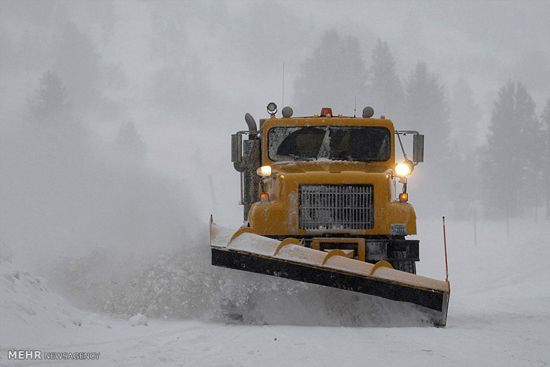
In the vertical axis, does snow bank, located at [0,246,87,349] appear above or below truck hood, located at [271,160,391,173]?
below

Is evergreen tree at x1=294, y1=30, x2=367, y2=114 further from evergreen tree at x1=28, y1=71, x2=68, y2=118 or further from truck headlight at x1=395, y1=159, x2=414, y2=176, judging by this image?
truck headlight at x1=395, y1=159, x2=414, y2=176

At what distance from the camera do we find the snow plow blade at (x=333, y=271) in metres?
6.60

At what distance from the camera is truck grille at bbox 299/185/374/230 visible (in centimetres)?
816

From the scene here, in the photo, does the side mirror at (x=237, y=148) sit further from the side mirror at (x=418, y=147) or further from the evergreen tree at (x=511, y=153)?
the evergreen tree at (x=511, y=153)

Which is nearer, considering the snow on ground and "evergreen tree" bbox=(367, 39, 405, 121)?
the snow on ground

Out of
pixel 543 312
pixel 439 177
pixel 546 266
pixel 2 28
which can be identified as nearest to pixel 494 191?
pixel 439 177

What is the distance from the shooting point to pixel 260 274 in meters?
7.48

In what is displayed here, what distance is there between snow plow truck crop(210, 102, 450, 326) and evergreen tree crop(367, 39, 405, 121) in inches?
1461

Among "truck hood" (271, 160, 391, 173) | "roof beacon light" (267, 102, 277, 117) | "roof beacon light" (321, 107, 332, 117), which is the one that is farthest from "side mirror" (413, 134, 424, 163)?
"roof beacon light" (267, 102, 277, 117)

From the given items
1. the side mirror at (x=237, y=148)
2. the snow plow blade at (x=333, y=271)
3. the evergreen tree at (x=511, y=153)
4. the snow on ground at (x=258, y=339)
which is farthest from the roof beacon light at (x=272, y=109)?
the evergreen tree at (x=511, y=153)

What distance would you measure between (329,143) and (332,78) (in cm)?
3954

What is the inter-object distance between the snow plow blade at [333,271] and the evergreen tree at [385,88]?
40.2m

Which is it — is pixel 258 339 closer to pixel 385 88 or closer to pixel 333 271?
pixel 333 271

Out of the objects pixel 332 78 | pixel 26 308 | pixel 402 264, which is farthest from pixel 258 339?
pixel 332 78
